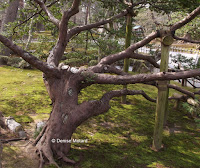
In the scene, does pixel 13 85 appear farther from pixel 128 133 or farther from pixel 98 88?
pixel 128 133

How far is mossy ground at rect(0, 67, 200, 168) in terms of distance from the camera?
5418 mm

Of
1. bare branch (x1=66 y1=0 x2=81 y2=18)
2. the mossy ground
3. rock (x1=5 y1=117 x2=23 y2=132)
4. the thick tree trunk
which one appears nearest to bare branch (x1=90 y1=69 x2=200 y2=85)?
the thick tree trunk

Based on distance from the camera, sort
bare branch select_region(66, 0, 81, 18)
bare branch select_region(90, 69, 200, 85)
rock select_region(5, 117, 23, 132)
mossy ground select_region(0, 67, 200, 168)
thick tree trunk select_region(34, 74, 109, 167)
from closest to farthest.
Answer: bare branch select_region(90, 69, 200, 85) → bare branch select_region(66, 0, 81, 18) → thick tree trunk select_region(34, 74, 109, 167) → mossy ground select_region(0, 67, 200, 168) → rock select_region(5, 117, 23, 132)

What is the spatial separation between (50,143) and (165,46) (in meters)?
3.93

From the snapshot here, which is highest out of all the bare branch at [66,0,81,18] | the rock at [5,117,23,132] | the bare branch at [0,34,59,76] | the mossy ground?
the bare branch at [66,0,81,18]

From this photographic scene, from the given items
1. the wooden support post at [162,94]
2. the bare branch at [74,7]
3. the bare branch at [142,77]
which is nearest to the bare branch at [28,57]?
the bare branch at [142,77]

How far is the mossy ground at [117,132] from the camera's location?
542 centimetres

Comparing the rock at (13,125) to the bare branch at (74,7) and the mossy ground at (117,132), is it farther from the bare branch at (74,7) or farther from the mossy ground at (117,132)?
the bare branch at (74,7)

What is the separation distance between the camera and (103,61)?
6.66 metres

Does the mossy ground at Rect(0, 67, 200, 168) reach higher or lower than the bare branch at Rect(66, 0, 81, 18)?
lower

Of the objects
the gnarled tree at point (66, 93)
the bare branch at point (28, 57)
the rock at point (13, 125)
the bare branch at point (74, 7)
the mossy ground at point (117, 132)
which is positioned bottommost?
the mossy ground at point (117, 132)

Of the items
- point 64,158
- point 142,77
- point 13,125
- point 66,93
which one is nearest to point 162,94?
point 142,77

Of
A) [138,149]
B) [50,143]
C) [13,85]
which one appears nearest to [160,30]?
[138,149]

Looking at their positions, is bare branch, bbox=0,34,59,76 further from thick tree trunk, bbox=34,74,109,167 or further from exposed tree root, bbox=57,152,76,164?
exposed tree root, bbox=57,152,76,164
